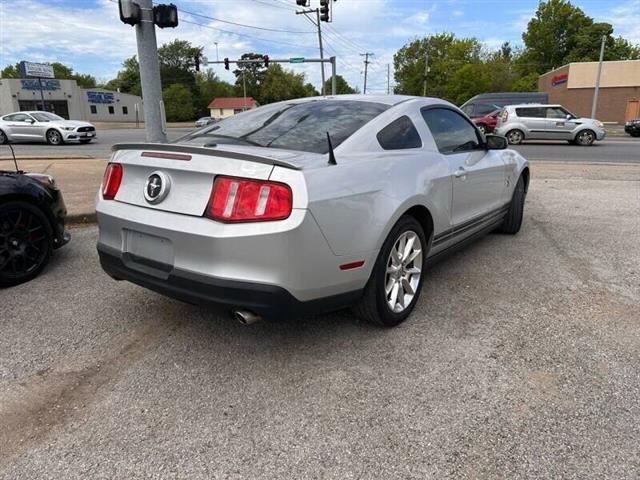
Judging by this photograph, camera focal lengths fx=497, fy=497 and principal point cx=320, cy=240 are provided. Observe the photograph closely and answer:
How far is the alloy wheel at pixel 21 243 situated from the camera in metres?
4.00

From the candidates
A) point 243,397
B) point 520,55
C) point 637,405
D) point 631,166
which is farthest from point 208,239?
point 520,55

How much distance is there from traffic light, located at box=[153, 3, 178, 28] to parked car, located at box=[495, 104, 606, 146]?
15086 millimetres

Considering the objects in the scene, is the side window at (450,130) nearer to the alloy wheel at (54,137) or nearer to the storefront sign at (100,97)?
the alloy wheel at (54,137)

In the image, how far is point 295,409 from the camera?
2.48 meters

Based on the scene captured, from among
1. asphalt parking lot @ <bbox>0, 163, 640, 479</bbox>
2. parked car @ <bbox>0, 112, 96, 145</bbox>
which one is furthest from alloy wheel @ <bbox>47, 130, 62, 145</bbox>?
asphalt parking lot @ <bbox>0, 163, 640, 479</bbox>

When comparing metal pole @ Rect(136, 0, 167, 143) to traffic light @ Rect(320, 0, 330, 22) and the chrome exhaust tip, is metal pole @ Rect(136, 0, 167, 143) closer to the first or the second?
the chrome exhaust tip

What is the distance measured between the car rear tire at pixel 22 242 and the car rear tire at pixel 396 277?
288 cm

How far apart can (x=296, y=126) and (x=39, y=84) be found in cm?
6918

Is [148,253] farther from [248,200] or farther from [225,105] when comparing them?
[225,105]

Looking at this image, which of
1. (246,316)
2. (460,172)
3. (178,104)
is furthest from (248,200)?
(178,104)

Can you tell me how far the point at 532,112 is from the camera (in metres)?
19.4

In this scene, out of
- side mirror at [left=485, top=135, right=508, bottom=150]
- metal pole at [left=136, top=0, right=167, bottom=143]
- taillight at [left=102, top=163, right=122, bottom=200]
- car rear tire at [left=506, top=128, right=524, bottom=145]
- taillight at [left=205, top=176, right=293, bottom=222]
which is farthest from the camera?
car rear tire at [left=506, top=128, right=524, bottom=145]

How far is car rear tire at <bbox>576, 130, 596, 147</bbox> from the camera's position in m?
19.2

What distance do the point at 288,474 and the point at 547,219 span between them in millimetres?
5489
